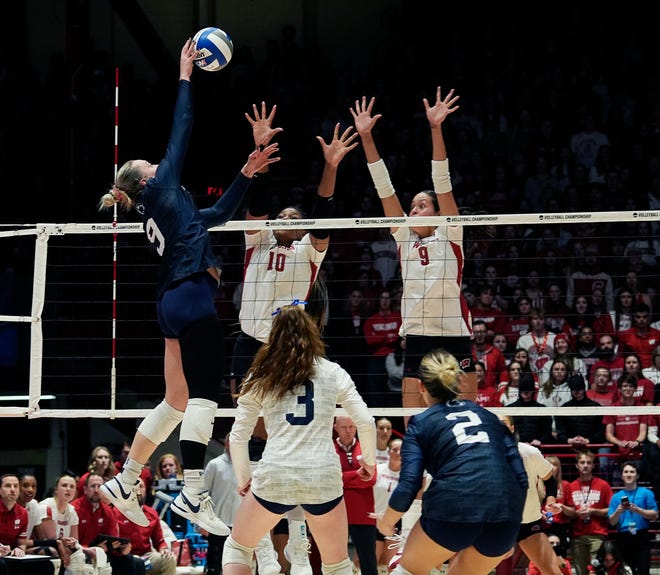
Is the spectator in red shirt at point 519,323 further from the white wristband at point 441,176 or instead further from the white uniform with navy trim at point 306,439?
the white uniform with navy trim at point 306,439

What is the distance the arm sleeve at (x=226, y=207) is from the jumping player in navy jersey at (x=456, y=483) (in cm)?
158

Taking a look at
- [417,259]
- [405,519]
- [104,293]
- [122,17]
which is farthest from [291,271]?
[122,17]

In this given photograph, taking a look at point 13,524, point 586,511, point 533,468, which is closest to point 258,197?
point 533,468

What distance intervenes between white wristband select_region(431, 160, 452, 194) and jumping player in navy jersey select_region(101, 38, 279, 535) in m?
1.70

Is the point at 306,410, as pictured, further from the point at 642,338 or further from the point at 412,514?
the point at 642,338

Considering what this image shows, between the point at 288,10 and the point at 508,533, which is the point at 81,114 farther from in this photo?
the point at 508,533

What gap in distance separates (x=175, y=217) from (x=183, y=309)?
1.92 ft

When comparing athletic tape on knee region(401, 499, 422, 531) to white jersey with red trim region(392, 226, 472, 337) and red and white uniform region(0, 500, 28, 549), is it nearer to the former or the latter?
white jersey with red trim region(392, 226, 472, 337)

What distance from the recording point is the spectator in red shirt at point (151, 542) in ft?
40.2

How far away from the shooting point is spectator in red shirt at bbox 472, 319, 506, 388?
13.9m

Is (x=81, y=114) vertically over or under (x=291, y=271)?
over

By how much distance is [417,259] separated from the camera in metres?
8.96

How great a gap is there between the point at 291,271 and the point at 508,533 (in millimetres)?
3107

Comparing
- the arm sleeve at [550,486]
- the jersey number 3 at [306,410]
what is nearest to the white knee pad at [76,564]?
the arm sleeve at [550,486]
